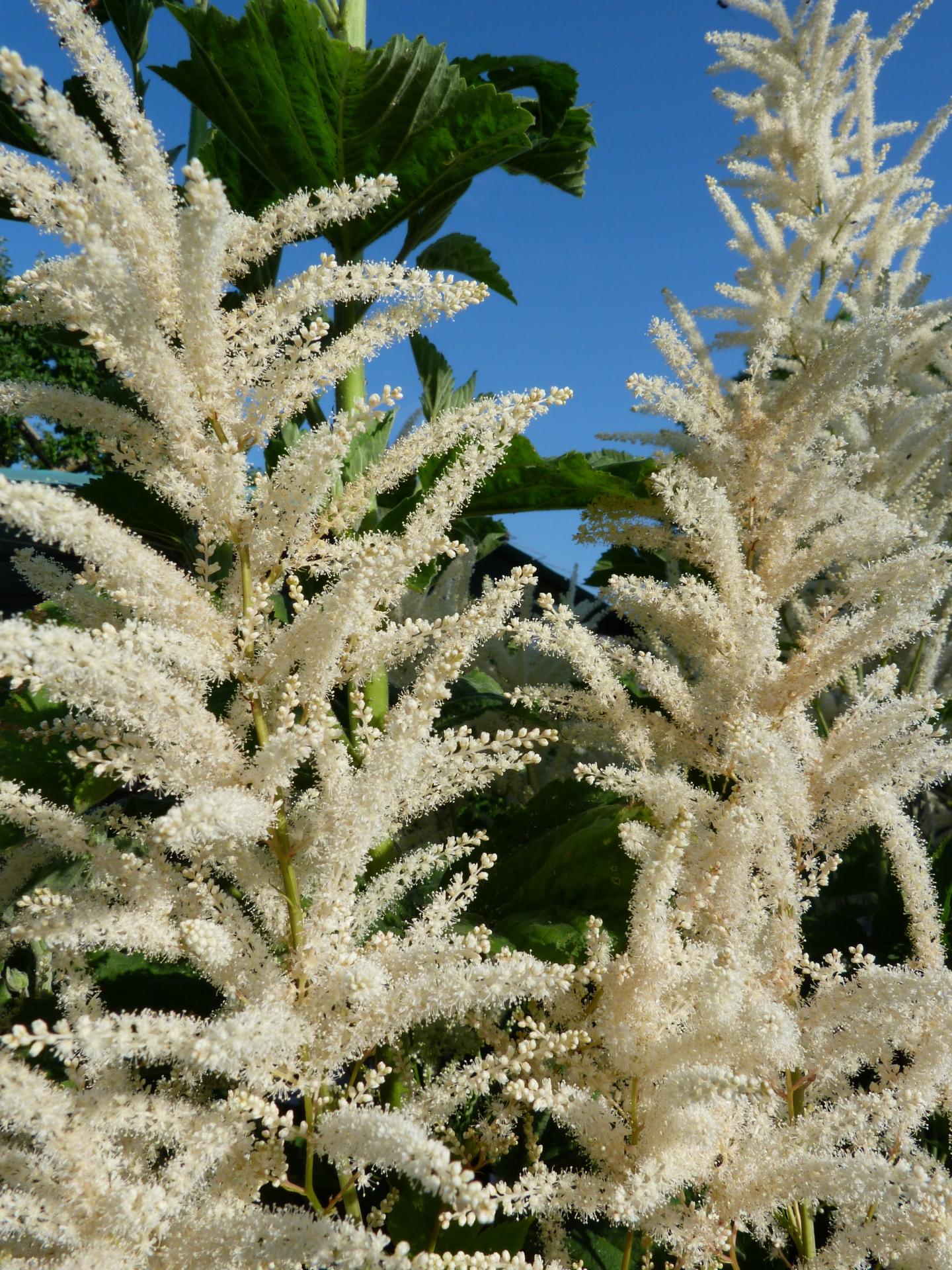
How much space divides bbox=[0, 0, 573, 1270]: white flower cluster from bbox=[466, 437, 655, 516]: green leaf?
932 millimetres

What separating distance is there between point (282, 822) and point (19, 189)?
924mm

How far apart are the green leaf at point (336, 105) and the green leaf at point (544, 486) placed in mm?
681

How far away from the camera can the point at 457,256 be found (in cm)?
249

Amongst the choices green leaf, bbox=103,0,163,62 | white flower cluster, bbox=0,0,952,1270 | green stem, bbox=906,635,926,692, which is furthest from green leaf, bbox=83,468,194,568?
green stem, bbox=906,635,926,692

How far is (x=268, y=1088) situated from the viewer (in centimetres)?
106

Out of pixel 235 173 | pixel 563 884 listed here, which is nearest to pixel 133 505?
pixel 235 173

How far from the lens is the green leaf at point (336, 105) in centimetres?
188

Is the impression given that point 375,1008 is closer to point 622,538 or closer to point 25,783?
point 25,783

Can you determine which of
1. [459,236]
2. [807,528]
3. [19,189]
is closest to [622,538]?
[807,528]

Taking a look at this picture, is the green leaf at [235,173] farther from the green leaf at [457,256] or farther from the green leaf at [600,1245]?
the green leaf at [600,1245]

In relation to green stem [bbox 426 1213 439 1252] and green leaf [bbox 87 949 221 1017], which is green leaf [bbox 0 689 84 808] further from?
green stem [bbox 426 1213 439 1252]

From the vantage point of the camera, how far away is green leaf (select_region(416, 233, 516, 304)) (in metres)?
2.48

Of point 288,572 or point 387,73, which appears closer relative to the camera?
point 288,572

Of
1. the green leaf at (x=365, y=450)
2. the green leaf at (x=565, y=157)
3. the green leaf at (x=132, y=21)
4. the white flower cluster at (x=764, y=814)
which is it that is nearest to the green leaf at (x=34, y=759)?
the green leaf at (x=365, y=450)
